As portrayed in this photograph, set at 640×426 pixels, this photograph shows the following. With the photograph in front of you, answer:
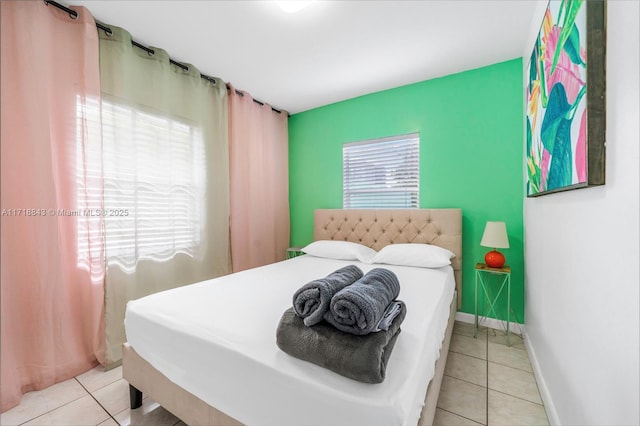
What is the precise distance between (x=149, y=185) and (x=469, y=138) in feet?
10.1

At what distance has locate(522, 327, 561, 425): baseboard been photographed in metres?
1.39

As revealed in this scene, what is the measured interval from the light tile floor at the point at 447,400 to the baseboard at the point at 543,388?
40 mm

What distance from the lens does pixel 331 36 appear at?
2.15 m

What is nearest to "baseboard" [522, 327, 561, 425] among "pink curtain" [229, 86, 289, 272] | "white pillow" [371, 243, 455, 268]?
"white pillow" [371, 243, 455, 268]

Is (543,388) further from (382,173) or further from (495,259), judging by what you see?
(382,173)

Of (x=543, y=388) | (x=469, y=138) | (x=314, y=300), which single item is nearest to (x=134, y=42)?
(x=314, y=300)

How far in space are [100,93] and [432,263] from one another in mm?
3001

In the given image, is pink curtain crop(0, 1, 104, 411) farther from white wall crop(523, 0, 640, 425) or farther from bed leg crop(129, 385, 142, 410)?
white wall crop(523, 0, 640, 425)

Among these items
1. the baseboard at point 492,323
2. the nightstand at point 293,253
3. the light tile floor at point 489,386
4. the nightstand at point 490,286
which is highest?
the nightstand at point 293,253

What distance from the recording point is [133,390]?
1550 mm

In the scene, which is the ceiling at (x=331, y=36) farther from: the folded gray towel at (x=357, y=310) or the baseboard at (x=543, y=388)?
the baseboard at (x=543, y=388)

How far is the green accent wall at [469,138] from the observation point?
2465mm

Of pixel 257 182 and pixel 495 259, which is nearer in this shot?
pixel 495 259

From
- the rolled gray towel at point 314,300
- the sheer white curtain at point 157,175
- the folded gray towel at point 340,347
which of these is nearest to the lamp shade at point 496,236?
the folded gray towel at point 340,347
